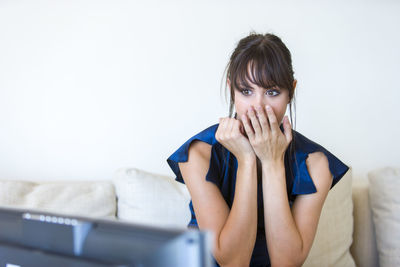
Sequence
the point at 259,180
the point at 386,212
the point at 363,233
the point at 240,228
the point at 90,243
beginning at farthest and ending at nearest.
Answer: the point at 363,233
the point at 386,212
the point at 259,180
the point at 240,228
the point at 90,243

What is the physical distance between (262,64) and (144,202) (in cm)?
76

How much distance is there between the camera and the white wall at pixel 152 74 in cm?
192

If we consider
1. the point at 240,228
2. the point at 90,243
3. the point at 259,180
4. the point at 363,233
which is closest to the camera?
the point at 90,243

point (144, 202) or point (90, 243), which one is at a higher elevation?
point (90, 243)

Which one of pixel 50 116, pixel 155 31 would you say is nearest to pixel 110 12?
pixel 155 31

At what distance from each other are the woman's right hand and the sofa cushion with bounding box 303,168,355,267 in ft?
2.06

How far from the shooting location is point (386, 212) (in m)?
1.74

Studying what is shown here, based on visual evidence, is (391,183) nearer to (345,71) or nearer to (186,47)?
(345,71)

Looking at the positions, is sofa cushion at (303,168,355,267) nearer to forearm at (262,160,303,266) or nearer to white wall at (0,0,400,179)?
white wall at (0,0,400,179)

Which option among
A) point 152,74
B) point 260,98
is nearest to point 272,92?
point 260,98

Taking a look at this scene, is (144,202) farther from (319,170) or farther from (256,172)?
(319,170)

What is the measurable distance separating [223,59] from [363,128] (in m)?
0.80

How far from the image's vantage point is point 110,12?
1950 millimetres

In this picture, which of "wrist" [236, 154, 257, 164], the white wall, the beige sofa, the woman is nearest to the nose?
the woman
